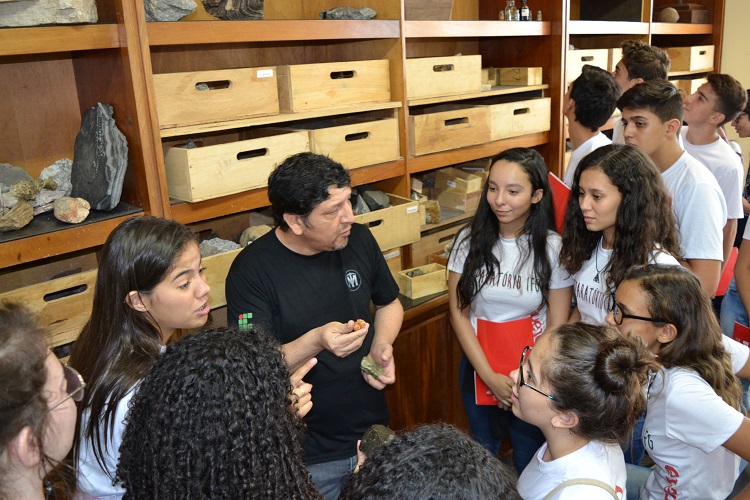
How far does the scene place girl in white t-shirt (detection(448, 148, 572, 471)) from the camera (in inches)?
81.7

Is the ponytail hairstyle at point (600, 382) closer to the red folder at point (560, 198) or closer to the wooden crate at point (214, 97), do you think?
the red folder at point (560, 198)

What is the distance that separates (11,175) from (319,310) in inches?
40.7

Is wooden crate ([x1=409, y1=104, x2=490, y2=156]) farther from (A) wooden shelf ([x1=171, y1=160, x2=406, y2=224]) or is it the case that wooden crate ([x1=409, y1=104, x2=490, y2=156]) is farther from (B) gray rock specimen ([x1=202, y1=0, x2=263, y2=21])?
(B) gray rock specimen ([x1=202, y1=0, x2=263, y2=21])

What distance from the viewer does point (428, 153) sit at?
2818 millimetres

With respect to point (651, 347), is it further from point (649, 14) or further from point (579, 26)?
point (649, 14)

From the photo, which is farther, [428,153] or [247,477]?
[428,153]

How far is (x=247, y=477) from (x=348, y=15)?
207cm

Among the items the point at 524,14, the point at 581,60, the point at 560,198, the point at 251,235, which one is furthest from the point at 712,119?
the point at 251,235

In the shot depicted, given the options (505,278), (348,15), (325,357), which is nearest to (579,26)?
(348,15)

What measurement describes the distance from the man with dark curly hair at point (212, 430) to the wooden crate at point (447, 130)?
1894mm

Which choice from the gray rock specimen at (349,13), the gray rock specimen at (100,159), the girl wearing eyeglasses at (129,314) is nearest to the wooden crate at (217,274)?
the gray rock specimen at (100,159)

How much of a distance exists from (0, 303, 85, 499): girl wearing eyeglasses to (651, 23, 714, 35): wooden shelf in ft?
14.1

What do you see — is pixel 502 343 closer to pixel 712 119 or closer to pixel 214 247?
pixel 214 247

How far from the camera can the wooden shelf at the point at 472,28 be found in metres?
2.67
